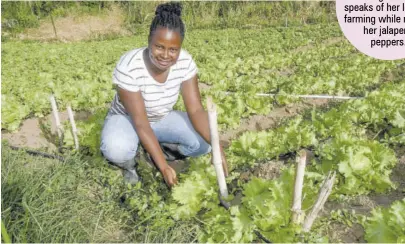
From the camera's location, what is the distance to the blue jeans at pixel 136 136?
3.57 m

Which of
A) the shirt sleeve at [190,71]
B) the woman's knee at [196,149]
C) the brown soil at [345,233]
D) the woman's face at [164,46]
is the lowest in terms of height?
the brown soil at [345,233]

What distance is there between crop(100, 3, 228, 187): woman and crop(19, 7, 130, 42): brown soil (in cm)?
2287

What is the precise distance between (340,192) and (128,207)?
73.0 inches

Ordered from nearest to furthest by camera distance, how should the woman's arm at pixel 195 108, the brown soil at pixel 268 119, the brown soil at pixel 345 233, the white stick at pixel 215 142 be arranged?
the white stick at pixel 215 142 < the brown soil at pixel 345 233 < the woman's arm at pixel 195 108 < the brown soil at pixel 268 119

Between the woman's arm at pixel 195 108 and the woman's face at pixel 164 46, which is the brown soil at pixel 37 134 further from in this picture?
the woman's face at pixel 164 46

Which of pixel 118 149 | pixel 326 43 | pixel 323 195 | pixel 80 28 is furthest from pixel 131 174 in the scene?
pixel 80 28

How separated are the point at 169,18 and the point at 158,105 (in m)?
0.91

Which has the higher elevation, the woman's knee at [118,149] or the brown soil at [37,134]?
the woman's knee at [118,149]

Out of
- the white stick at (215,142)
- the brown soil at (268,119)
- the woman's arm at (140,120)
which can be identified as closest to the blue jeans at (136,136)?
the woman's arm at (140,120)

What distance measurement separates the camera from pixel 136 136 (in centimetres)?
367

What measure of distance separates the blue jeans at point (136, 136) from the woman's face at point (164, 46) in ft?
2.35

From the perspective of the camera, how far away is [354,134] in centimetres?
Answer: 466

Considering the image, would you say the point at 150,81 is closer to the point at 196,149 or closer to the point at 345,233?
the point at 196,149

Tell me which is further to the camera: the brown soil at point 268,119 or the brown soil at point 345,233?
the brown soil at point 268,119
